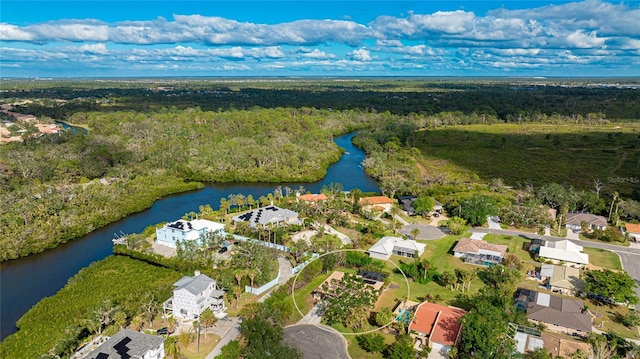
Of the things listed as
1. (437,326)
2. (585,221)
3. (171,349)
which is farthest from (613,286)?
(171,349)

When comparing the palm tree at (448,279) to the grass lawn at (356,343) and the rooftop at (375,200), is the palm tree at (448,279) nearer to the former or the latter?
the grass lawn at (356,343)

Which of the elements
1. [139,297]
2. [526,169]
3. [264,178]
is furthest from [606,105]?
[139,297]

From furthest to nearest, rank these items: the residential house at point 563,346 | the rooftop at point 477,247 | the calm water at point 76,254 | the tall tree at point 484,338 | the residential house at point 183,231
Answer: the residential house at point 183,231, the rooftop at point 477,247, the calm water at point 76,254, the residential house at point 563,346, the tall tree at point 484,338

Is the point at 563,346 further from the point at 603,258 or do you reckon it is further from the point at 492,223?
the point at 492,223

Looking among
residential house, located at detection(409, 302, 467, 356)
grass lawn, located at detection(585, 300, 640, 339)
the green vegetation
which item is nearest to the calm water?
the green vegetation

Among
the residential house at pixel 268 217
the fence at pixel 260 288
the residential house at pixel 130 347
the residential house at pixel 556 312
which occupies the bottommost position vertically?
the fence at pixel 260 288

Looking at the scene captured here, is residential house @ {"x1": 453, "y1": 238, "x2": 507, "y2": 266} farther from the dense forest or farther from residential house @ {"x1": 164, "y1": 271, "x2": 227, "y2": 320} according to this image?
residential house @ {"x1": 164, "y1": 271, "x2": 227, "y2": 320}

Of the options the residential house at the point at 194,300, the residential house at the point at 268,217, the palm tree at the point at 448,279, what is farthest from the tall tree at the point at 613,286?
the residential house at the point at 268,217
